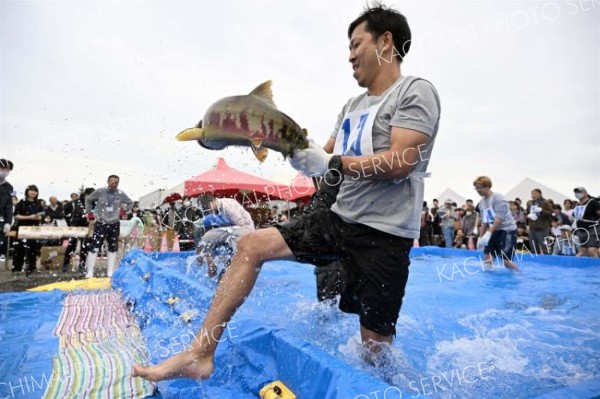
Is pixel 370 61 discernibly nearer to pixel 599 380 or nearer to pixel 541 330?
pixel 599 380

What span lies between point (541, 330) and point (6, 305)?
553cm

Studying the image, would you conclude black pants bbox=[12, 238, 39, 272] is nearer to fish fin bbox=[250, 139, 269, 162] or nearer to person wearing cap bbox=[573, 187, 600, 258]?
fish fin bbox=[250, 139, 269, 162]

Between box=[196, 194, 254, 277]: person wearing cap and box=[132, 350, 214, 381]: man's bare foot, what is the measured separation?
3.60 m

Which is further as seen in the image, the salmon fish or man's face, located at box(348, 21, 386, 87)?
man's face, located at box(348, 21, 386, 87)

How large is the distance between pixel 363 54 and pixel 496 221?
17.6 feet

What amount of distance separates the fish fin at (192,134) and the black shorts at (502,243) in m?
6.28

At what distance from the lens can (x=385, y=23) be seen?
1953mm

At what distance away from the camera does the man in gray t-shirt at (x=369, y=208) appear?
1.67m

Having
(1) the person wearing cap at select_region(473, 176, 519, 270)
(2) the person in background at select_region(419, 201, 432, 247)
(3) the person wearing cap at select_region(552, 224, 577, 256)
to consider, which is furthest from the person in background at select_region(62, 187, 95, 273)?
(3) the person wearing cap at select_region(552, 224, 577, 256)

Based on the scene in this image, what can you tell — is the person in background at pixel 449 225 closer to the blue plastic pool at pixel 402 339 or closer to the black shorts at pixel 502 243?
the black shorts at pixel 502 243

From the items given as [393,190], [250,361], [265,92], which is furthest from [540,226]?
[265,92]

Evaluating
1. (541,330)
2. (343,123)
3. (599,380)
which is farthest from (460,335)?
(343,123)

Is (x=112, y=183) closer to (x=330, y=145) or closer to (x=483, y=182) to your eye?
(x=330, y=145)

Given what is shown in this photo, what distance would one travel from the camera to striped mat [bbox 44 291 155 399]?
7.18ft
